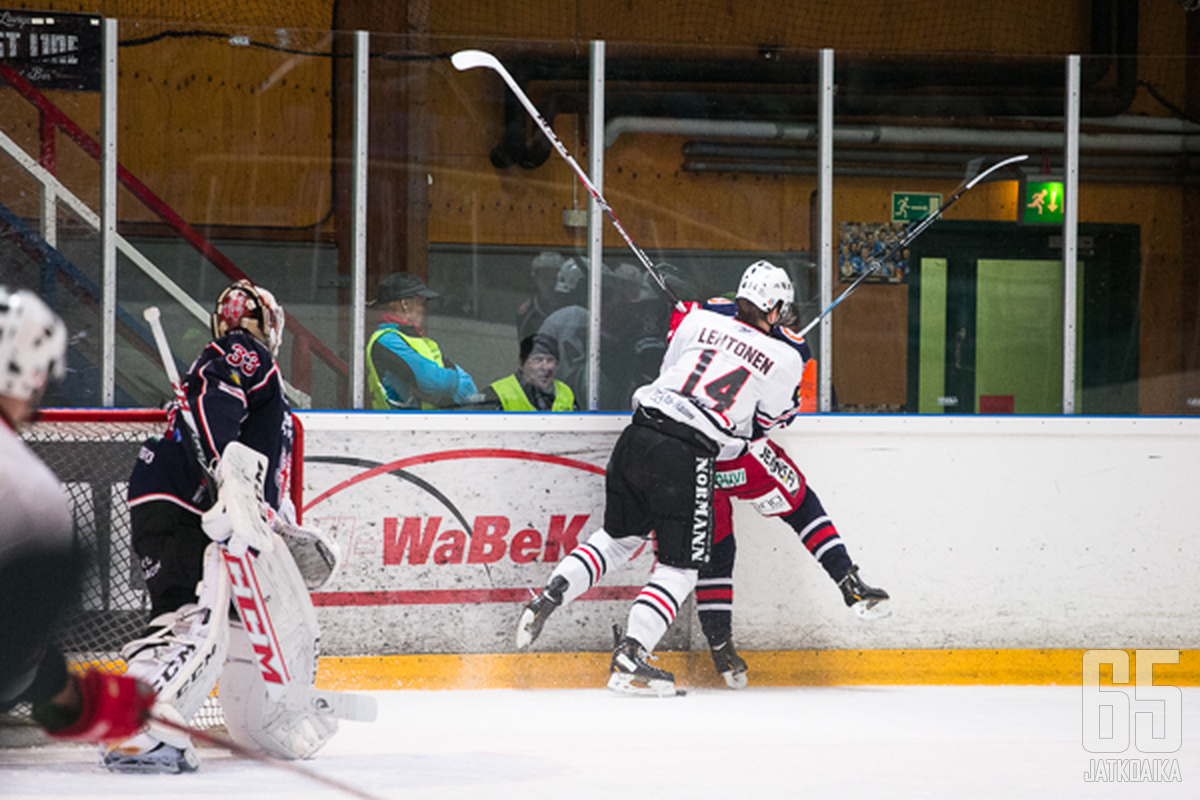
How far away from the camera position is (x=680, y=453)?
4.48 m

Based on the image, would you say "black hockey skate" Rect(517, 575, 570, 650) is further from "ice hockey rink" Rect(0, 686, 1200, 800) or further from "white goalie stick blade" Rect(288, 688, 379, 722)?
"white goalie stick blade" Rect(288, 688, 379, 722)

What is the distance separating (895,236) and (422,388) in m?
1.65

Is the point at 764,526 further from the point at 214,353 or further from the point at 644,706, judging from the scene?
the point at 214,353

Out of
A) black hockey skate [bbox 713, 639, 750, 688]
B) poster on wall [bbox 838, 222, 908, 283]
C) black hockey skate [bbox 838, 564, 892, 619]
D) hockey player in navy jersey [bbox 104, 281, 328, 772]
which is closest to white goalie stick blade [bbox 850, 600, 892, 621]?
black hockey skate [bbox 838, 564, 892, 619]

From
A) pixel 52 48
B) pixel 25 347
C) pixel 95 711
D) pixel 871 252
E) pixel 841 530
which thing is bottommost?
pixel 841 530

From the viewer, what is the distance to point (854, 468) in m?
4.91

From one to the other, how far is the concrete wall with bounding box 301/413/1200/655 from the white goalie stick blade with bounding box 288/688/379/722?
106 centimetres

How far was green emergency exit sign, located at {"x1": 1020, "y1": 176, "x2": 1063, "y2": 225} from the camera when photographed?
512 cm

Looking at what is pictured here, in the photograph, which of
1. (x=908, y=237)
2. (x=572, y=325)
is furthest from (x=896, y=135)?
(x=572, y=325)

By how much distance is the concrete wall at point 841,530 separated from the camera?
459 centimetres

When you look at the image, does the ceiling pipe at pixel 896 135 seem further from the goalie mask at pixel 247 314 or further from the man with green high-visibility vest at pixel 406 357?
the goalie mask at pixel 247 314

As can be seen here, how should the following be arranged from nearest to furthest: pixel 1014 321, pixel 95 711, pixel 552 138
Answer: pixel 95 711 → pixel 552 138 → pixel 1014 321

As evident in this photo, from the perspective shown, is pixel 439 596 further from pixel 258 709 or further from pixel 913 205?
pixel 913 205

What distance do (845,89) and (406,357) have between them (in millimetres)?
1707
